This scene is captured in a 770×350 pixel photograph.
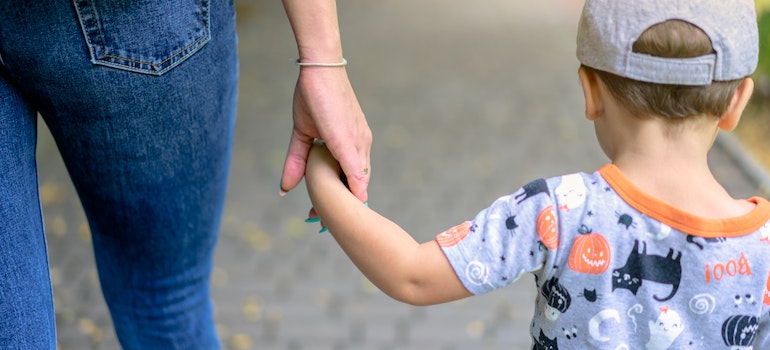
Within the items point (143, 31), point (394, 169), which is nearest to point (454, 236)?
point (143, 31)

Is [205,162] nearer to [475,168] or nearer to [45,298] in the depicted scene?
[45,298]

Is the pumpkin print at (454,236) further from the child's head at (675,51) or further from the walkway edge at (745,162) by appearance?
the walkway edge at (745,162)

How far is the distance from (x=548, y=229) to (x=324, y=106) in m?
0.60

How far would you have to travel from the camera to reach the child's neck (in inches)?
60.6

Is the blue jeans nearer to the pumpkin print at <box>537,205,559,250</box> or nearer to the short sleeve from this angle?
the short sleeve

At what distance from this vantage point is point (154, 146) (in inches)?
74.6

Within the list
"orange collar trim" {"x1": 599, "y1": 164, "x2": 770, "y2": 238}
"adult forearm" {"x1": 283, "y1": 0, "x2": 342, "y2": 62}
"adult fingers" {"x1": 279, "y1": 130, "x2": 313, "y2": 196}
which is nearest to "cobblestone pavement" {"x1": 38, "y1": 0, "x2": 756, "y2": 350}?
"adult fingers" {"x1": 279, "y1": 130, "x2": 313, "y2": 196}

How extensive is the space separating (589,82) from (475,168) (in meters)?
4.06

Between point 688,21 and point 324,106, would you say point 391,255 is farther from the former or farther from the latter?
point 688,21

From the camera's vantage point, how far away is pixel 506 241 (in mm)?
1564

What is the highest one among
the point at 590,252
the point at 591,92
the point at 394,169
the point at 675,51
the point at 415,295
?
the point at 675,51

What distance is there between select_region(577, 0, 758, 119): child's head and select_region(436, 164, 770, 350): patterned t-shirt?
16cm

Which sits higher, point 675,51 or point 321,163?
point 675,51

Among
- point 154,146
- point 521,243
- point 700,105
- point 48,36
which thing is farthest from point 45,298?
point 700,105
